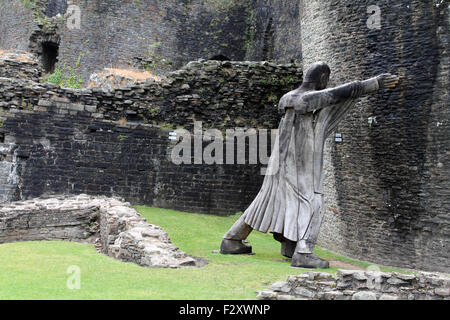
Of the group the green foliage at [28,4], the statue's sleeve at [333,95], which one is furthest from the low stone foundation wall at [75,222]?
the green foliage at [28,4]

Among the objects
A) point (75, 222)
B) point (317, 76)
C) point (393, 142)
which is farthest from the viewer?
point (75, 222)

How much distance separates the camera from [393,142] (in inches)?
352

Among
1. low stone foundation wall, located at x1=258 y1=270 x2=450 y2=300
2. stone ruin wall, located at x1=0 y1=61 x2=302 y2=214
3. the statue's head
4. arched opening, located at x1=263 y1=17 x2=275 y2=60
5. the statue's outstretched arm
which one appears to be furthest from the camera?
arched opening, located at x1=263 y1=17 x2=275 y2=60

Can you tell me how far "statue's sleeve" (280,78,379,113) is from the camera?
22.7ft

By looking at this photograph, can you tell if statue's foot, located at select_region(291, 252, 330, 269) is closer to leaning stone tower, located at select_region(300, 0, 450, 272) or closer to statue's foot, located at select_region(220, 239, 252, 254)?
statue's foot, located at select_region(220, 239, 252, 254)

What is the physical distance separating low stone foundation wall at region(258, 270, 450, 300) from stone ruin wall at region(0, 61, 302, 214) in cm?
881

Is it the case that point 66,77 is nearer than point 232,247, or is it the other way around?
point 232,247

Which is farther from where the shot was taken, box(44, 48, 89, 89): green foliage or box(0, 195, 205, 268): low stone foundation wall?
box(44, 48, 89, 89): green foliage

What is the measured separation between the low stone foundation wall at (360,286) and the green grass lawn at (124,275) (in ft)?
1.30

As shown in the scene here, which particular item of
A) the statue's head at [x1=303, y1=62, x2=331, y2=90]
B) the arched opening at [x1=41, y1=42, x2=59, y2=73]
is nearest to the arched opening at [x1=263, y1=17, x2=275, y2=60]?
the arched opening at [x1=41, y1=42, x2=59, y2=73]

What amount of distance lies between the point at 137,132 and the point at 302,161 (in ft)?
24.8

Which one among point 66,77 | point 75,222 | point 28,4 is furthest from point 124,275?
point 28,4

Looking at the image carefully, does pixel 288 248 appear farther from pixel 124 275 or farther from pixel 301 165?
pixel 124 275

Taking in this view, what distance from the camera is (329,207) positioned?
10539 mm
